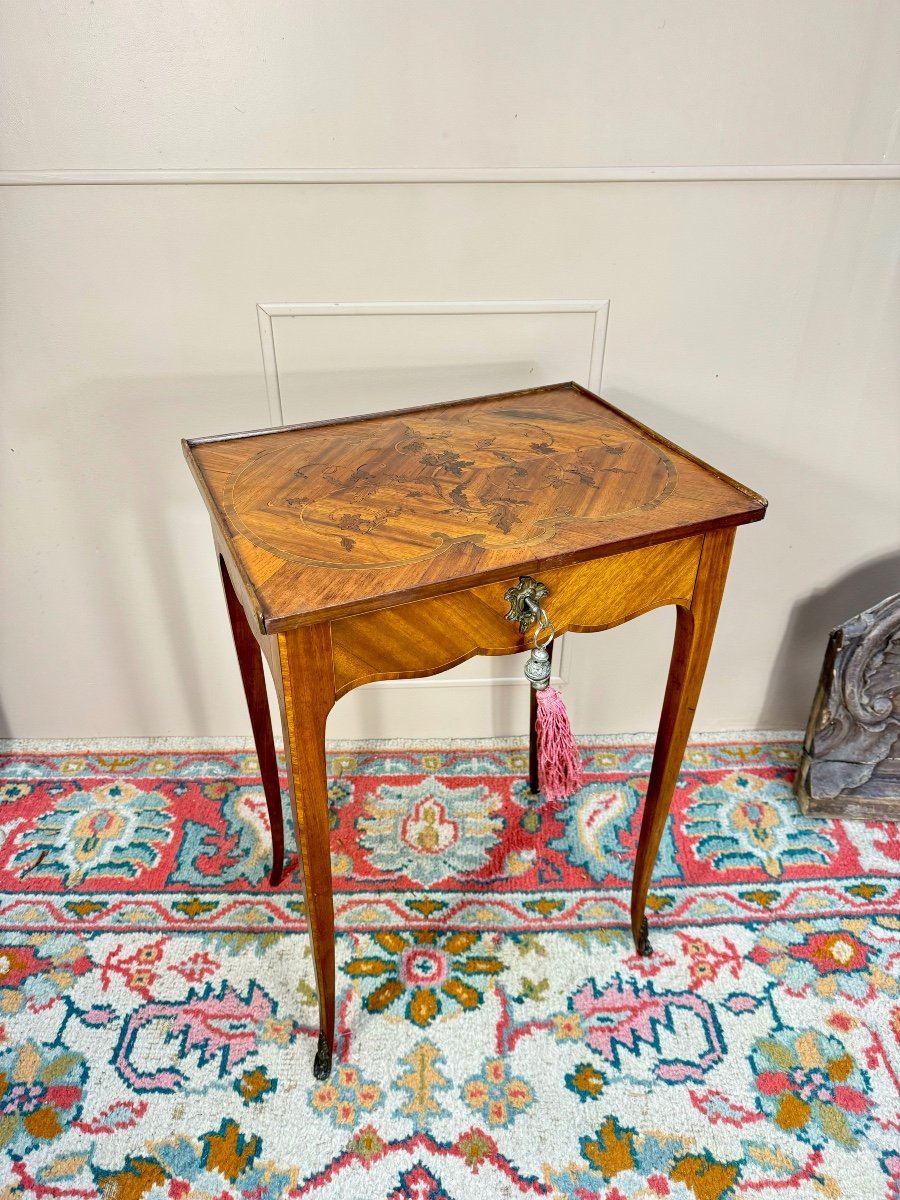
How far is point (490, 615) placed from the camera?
1042mm

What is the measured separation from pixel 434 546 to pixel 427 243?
689 millimetres

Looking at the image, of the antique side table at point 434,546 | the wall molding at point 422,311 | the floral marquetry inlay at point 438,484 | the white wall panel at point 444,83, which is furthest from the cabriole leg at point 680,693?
the white wall panel at point 444,83

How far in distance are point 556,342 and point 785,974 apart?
3.85ft

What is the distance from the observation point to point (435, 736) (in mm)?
1965

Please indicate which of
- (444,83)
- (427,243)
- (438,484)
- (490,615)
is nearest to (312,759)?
(490,615)

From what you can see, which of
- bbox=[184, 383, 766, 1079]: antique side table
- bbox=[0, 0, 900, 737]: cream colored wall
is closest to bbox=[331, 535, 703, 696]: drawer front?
bbox=[184, 383, 766, 1079]: antique side table

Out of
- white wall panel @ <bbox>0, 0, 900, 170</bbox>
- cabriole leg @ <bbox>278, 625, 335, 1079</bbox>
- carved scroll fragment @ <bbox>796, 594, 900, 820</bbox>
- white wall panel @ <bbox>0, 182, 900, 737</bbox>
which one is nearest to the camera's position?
cabriole leg @ <bbox>278, 625, 335, 1079</bbox>

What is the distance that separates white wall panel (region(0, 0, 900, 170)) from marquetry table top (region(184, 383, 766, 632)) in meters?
0.44

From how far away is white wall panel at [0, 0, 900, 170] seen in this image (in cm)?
129

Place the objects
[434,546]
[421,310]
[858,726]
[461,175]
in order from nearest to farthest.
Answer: [434,546]
[461,175]
[421,310]
[858,726]

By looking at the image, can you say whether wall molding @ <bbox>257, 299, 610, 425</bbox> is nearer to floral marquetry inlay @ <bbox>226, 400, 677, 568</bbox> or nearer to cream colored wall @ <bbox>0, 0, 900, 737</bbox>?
cream colored wall @ <bbox>0, 0, 900, 737</bbox>

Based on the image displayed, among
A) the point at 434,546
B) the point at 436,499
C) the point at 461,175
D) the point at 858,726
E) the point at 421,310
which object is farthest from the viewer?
the point at 858,726

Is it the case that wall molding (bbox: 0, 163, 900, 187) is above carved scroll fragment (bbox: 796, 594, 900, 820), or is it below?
above

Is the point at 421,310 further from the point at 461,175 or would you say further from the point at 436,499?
the point at 436,499
